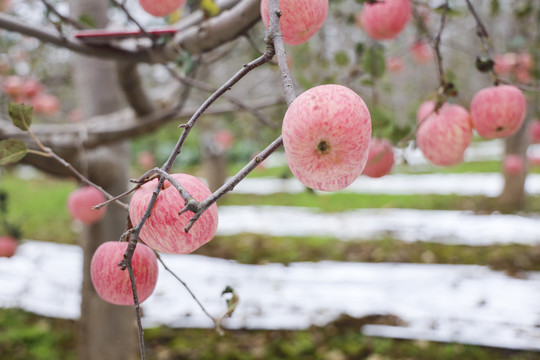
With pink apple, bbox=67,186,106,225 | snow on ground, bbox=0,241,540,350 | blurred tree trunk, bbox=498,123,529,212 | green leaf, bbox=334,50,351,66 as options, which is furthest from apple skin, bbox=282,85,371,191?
blurred tree trunk, bbox=498,123,529,212

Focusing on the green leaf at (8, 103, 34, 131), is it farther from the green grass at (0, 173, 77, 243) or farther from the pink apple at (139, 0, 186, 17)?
the green grass at (0, 173, 77, 243)

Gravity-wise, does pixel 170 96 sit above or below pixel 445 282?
above

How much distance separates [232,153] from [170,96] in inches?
518

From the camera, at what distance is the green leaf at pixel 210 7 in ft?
3.58

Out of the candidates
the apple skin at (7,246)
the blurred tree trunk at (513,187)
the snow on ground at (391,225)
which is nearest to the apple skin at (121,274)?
the apple skin at (7,246)

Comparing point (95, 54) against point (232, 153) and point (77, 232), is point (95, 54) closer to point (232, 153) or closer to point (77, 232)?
point (77, 232)

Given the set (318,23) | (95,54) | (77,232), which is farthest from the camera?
(77,232)

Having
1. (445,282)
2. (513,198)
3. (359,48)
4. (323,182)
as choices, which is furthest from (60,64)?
(513,198)

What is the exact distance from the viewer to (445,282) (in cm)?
399

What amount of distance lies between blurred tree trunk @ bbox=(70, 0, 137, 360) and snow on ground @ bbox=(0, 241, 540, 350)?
3.48ft

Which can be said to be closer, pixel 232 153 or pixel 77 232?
pixel 77 232

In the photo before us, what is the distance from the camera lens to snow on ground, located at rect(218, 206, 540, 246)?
18.3 ft

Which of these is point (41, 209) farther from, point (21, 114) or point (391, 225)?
point (21, 114)

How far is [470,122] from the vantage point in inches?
43.6
